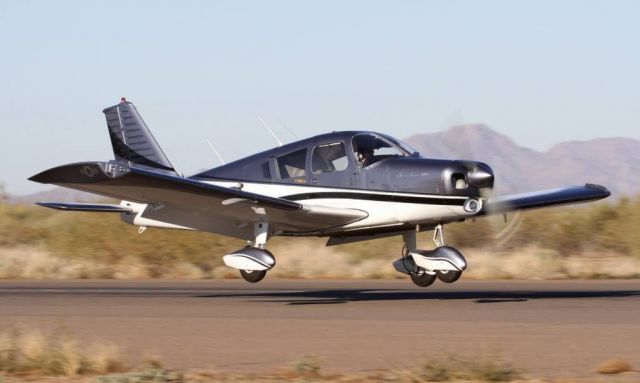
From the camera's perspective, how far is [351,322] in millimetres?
12664

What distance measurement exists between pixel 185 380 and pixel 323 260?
1831 centimetres

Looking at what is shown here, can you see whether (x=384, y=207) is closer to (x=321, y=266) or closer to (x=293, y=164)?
(x=293, y=164)

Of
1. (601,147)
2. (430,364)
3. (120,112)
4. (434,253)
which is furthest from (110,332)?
(601,147)

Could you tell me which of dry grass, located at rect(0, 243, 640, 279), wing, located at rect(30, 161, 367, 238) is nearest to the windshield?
wing, located at rect(30, 161, 367, 238)

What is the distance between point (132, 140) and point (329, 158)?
530cm

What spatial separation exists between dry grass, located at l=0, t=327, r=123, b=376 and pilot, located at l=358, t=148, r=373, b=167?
738cm

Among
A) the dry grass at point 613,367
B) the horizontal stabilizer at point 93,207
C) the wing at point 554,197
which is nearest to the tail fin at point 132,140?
the horizontal stabilizer at point 93,207

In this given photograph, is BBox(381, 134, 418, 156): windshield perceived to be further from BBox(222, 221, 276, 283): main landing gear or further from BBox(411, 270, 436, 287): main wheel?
BBox(222, 221, 276, 283): main landing gear

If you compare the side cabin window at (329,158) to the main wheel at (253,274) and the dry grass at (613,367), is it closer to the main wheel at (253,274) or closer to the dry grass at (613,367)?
the main wheel at (253,274)

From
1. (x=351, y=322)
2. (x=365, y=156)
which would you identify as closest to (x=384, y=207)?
(x=365, y=156)

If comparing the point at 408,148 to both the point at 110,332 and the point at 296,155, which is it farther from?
the point at 110,332

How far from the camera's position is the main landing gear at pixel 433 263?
51.0 ft

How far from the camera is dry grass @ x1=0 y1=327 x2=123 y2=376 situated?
29.1 ft

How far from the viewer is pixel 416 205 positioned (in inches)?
617
